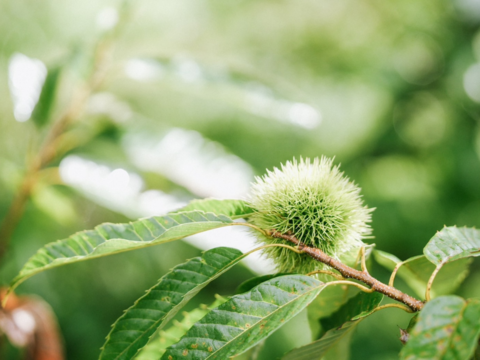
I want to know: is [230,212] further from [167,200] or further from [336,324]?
[167,200]

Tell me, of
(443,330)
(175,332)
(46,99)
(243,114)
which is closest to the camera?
(443,330)

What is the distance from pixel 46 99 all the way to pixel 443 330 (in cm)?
113

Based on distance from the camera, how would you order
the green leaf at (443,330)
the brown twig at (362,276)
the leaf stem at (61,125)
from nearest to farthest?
the green leaf at (443,330)
the brown twig at (362,276)
the leaf stem at (61,125)

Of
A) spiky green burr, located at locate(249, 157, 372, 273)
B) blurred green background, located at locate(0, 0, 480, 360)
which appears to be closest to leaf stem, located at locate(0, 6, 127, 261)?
blurred green background, located at locate(0, 0, 480, 360)

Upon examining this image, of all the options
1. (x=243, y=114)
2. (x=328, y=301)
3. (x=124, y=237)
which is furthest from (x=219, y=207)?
(x=243, y=114)

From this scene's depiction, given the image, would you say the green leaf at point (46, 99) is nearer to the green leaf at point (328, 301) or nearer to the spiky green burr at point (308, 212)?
the spiky green burr at point (308, 212)

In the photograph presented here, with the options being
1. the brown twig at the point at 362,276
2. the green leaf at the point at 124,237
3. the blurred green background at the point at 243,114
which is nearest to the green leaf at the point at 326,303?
the brown twig at the point at 362,276

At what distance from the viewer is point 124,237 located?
515 mm

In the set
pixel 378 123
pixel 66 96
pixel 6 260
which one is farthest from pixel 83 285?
pixel 378 123

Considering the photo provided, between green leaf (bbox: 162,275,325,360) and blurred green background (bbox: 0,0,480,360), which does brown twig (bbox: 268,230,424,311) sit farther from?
blurred green background (bbox: 0,0,480,360)

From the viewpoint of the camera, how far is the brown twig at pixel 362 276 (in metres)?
0.47

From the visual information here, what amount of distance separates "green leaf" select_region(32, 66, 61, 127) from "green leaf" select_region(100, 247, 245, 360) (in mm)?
838

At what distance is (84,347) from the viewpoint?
2.24 metres

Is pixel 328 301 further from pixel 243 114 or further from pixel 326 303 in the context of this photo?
pixel 243 114
